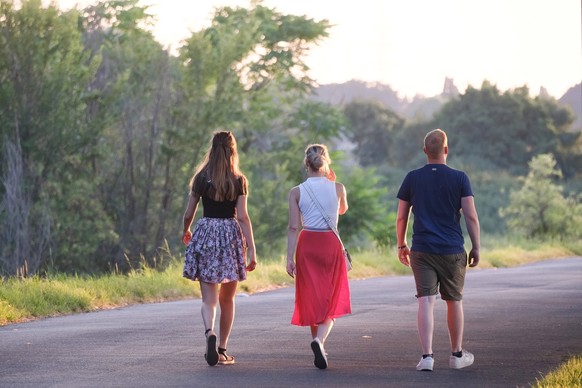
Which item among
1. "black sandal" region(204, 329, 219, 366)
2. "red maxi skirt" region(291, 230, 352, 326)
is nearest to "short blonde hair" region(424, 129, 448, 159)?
"red maxi skirt" region(291, 230, 352, 326)

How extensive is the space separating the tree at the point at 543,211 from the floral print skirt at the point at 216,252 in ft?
131

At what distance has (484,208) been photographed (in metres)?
78.2

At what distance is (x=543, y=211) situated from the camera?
51344mm

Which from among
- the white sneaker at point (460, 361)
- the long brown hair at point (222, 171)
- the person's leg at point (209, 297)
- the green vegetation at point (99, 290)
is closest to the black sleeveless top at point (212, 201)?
the long brown hair at point (222, 171)

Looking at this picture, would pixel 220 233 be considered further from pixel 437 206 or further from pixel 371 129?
pixel 371 129

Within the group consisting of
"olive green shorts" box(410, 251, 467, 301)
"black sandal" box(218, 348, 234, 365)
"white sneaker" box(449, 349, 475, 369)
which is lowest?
"white sneaker" box(449, 349, 475, 369)

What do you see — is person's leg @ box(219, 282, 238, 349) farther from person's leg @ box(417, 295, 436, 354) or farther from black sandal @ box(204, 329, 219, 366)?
person's leg @ box(417, 295, 436, 354)

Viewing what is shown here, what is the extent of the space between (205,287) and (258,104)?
34171 mm

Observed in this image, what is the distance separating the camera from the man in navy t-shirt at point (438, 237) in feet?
36.0

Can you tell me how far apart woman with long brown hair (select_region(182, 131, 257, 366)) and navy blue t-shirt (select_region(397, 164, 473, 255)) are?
1426 millimetres

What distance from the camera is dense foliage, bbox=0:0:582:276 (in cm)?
3288

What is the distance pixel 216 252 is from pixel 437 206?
6.20 feet

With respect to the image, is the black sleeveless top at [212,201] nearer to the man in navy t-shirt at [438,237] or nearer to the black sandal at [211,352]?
the black sandal at [211,352]

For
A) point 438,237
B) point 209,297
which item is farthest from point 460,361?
point 209,297
